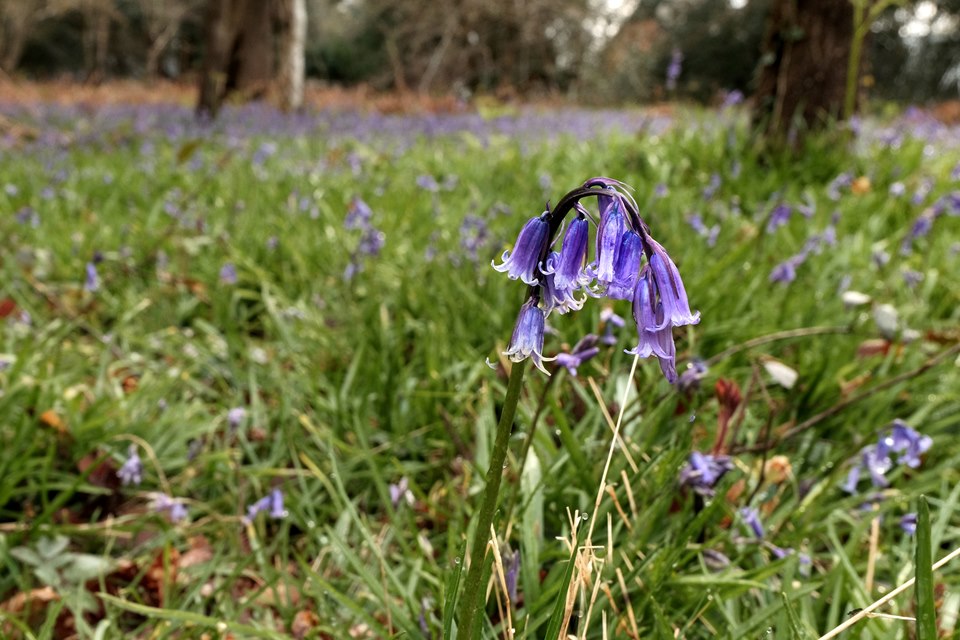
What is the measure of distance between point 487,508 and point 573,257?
29 centimetres

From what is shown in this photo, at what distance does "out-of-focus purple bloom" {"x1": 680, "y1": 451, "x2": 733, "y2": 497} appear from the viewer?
4.54 ft

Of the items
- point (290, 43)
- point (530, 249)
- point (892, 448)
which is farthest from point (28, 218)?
point (290, 43)

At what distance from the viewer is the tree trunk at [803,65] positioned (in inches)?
186

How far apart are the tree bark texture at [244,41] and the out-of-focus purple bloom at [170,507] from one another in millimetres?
8760

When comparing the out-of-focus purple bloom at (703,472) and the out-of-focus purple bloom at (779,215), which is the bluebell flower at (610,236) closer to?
the out-of-focus purple bloom at (703,472)

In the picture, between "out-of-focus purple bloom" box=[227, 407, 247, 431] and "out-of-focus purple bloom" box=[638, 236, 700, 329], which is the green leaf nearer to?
"out-of-focus purple bloom" box=[638, 236, 700, 329]

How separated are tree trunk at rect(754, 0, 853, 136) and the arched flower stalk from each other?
14.8 feet

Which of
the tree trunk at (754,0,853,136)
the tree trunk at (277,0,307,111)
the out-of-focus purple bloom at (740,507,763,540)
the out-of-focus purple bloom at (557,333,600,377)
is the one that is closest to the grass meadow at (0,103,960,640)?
the out-of-focus purple bloom at (740,507,763,540)

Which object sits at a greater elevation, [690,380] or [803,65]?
[803,65]

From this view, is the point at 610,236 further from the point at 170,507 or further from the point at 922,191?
the point at 922,191

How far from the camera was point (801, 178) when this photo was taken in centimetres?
456

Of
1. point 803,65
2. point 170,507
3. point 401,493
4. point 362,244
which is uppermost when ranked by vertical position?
point 803,65

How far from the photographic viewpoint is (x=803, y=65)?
491 centimetres

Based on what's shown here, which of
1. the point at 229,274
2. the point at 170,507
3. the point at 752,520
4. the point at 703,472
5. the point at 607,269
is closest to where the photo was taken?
the point at 607,269
